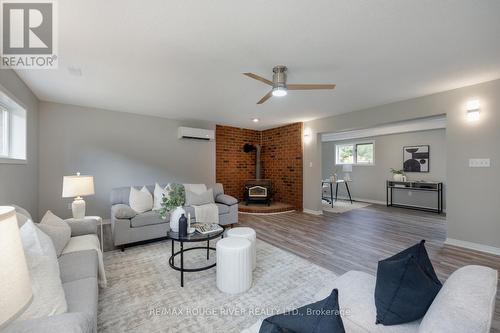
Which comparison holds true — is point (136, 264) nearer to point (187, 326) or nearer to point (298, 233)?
point (187, 326)

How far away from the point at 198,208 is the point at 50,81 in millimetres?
2818

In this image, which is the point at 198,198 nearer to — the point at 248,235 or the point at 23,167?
the point at 248,235

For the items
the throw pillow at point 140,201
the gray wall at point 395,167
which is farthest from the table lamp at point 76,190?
the gray wall at point 395,167

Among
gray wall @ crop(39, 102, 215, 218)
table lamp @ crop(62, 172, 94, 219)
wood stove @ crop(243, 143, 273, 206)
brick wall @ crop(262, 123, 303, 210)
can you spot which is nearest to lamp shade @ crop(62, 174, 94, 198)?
table lamp @ crop(62, 172, 94, 219)

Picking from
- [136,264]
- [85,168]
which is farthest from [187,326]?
[85,168]

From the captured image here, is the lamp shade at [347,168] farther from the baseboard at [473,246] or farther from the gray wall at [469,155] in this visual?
the baseboard at [473,246]

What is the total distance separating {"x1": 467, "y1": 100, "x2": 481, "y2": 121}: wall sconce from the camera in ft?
10.3

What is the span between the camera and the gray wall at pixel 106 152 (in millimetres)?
3969

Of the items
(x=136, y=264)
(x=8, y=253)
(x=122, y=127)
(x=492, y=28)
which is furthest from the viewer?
(x=122, y=127)

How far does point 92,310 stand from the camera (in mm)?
1274

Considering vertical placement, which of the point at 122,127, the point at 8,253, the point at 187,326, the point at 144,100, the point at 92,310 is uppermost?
the point at 144,100

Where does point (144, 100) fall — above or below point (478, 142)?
above

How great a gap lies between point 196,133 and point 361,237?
4181mm

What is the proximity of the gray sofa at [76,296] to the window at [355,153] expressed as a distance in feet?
25.1
